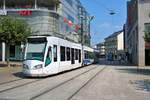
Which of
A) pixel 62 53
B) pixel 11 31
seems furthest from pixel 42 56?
pixel 11 31

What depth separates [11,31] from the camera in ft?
120

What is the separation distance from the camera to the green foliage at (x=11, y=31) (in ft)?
120

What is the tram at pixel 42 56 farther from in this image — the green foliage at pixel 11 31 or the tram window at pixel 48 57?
the green foliage at pixel 11 31

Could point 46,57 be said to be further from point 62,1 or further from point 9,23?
point 62,1

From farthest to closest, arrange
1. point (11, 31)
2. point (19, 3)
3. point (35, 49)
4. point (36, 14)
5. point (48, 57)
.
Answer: point (19, 3) < point (36, 14) < point (11, 31) < point (35, 49) < point (48, 57)

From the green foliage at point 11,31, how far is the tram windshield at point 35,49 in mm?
12211

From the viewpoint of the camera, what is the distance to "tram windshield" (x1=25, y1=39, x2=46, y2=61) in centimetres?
2386

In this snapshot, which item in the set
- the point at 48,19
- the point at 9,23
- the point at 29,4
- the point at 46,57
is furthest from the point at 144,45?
the point at 46,57

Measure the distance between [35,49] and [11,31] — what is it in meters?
13.1

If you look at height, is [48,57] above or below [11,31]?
below

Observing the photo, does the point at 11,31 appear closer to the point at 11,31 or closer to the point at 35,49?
the point at 11,31

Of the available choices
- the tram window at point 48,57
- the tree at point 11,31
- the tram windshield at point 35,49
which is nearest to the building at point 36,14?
the tree at point 11,31

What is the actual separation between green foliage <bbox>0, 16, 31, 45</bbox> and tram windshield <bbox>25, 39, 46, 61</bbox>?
12.2 meters

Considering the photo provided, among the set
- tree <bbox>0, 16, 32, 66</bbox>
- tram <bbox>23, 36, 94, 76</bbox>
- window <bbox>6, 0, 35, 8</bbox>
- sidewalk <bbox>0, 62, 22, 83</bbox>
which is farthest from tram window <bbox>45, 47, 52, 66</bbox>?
window <bbox>6, 0, 35, 8</bbox>
